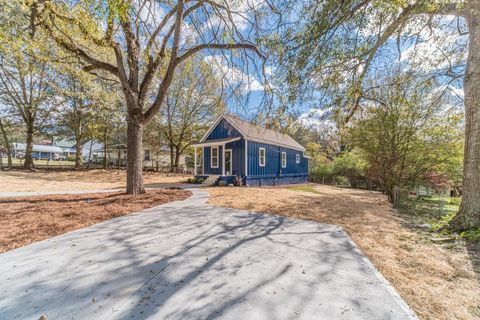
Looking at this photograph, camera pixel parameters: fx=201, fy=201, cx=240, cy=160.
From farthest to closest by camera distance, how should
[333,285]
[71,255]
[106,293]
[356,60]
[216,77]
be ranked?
[216,77] < [356,60] < [71,255] < [333,285] < [106,293]

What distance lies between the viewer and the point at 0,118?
18.3 meters

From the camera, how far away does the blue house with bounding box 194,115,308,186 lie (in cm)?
1295

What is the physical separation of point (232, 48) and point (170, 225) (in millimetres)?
A: 5189

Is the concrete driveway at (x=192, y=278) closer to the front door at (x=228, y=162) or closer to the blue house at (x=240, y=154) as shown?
the blue house at (x=240, y=154)

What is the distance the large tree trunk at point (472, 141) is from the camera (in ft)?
13.6

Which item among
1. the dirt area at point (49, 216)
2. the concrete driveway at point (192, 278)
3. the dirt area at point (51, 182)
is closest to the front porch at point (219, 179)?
the dirt area at point (51, 182)

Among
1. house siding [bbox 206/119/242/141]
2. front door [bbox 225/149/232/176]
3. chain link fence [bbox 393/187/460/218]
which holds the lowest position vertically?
chain link fence [bbox 393/187/460/218]

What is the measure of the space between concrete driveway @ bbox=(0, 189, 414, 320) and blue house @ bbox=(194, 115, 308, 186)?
9.00 meters

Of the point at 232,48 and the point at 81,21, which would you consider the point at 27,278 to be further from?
the point at 232,48

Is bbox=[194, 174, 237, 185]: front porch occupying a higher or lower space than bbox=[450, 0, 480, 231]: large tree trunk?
lower

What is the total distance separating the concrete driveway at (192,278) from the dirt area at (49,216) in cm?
42

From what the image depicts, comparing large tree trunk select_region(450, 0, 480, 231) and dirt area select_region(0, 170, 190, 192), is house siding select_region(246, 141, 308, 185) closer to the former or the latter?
dirt area select_region(0, 170, 190, 192)

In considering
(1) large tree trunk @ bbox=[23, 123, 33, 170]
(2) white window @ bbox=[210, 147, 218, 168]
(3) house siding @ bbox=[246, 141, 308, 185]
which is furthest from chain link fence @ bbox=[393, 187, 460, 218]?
(1) large tree trunk @ bbox=[23, 123, 33, 170]

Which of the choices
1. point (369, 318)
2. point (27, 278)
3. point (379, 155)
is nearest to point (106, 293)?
point (27, 278)
